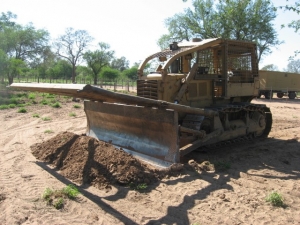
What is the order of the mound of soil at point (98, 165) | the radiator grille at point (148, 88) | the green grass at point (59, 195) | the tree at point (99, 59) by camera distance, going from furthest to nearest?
the tree at point (99, 59) < the radiator grille at point (148, 88) < the mound of soil at point (98, 165) < the green grass at point (59, 195)

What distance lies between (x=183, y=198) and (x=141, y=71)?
4.58 metres

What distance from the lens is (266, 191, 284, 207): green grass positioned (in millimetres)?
4520

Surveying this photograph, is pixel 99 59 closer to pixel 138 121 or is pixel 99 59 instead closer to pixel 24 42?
pixel 24 42

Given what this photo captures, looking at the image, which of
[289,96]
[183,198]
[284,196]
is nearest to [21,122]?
[183,198]

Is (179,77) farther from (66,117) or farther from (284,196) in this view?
(66,117)

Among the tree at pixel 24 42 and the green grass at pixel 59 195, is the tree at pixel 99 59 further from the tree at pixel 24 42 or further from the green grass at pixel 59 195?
the green grass at pixel 59 195

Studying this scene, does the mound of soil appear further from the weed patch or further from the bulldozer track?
the bulldozer track

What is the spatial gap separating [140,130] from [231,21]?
1188 inches

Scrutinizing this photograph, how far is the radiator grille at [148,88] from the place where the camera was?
24.0 ft

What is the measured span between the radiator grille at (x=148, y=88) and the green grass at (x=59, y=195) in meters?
3.22

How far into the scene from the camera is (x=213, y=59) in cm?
834

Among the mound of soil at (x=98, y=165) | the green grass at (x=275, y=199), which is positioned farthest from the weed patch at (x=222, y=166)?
the green grass at (x=275, y=199)

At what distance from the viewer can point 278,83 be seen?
30.3 meters

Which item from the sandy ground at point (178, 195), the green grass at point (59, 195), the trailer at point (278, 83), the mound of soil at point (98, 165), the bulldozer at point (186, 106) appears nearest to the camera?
the sandy ground at point (178, 195)
